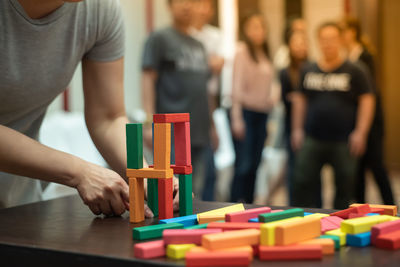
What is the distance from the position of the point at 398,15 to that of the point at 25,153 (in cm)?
625

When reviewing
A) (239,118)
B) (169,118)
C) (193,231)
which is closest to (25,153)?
(169,118)

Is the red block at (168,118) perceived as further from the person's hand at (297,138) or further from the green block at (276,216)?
the person's hand at (297,138)

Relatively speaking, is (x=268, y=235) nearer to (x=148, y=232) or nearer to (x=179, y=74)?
(x=148, y=232)

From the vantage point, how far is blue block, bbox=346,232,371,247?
0.80 metres

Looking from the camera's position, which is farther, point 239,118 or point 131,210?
point 239,118

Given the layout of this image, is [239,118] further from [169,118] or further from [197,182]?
[169,118]

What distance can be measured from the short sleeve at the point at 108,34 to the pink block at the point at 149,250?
26.3 inches

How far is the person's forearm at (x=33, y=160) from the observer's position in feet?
3.37

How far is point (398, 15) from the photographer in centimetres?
647

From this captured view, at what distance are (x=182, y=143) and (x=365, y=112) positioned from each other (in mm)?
2332

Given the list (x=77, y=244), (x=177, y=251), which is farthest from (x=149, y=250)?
(x=77, y=244)

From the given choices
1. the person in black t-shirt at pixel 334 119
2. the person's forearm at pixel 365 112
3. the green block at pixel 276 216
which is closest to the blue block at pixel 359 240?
the green block at pixel 276 216

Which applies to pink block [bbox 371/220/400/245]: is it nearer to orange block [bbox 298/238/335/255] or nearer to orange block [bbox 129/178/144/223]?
orange block [bbox 298/238/335/255]

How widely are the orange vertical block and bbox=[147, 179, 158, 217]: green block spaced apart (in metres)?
0.05
